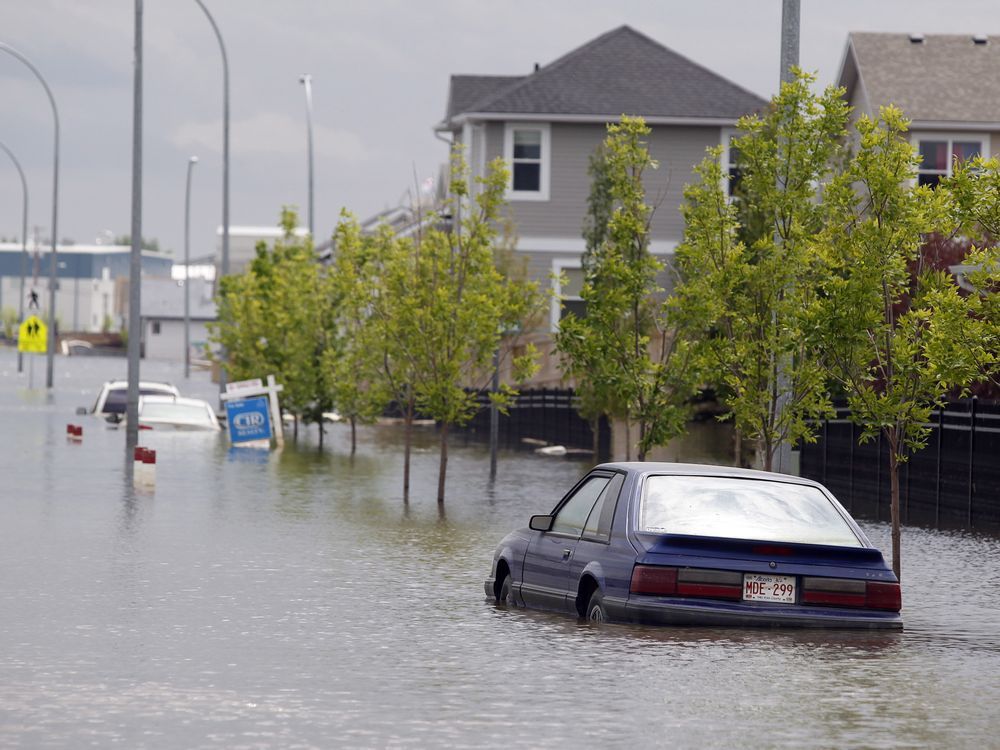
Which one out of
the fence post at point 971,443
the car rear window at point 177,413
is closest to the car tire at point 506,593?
the fence post at point 971,443

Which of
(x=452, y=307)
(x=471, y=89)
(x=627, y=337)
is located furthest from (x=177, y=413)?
(x=627, y=337)

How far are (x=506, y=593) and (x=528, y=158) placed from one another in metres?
34.8

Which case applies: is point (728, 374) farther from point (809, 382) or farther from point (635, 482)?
point (635, 482)

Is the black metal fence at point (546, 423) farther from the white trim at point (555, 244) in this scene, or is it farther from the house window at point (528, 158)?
the house window at point (528, 158)

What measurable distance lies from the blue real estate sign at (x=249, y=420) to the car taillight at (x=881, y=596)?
28.7m

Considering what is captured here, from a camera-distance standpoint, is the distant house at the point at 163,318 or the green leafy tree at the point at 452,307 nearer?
the green leafy tree at the point at 452,307

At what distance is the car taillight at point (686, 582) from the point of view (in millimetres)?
12016

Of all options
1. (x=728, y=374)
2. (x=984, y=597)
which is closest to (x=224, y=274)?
(x=728, y=374)

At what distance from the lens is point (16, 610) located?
1375cm

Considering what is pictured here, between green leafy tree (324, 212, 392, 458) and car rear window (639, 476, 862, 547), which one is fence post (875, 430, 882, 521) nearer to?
green leafy tree (324, 212, 392, 458)

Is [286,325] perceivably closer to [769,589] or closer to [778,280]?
[778,280]

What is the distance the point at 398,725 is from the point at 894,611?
445 centimetres

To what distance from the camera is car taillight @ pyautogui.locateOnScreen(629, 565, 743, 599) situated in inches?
473

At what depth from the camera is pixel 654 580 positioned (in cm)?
1201
